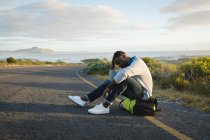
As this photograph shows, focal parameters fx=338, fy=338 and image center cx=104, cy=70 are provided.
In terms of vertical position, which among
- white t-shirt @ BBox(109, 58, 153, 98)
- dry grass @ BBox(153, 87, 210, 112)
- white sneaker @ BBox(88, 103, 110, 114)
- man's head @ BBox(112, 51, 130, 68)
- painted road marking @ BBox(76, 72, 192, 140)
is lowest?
dry grass @ BBox(153, 87, 210, 112)

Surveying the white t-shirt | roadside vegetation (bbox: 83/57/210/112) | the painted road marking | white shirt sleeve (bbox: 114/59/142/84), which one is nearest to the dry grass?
roadside vegetation (bbox: 83/57/210/112)

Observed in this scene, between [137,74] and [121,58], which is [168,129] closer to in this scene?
[137,74]

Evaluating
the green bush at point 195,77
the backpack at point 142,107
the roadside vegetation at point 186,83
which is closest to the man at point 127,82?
the backpack at point 142,107

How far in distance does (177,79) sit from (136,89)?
17.1ft

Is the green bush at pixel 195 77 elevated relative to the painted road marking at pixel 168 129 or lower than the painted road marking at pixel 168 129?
elevated

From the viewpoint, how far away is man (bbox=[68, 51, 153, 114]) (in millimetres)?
6348

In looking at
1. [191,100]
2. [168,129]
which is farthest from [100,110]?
[191,100]

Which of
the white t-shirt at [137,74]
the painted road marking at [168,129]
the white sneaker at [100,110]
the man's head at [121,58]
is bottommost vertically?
the painted road marking at [168,129]

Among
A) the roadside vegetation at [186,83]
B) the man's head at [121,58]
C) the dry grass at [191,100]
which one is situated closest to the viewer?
the man's head at [121,58]

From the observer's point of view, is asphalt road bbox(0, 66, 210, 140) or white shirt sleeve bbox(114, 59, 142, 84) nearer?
asphalt road bbox(0, 66, 210, 140)

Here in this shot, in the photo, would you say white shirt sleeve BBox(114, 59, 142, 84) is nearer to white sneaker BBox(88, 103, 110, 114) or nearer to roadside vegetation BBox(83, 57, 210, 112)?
white sneaker BBox(88, 103, 110, 114)

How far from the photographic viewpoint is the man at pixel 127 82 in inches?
250

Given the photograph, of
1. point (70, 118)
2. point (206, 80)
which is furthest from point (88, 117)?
point (206, 80)

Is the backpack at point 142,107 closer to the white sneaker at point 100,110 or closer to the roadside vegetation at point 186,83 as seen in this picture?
the white sneaker at point 100,110
